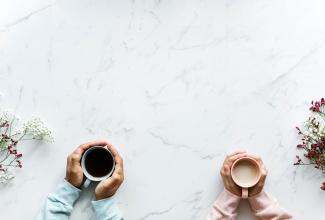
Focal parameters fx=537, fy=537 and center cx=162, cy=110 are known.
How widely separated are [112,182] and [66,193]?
15 cm

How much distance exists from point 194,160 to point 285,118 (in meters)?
0.31

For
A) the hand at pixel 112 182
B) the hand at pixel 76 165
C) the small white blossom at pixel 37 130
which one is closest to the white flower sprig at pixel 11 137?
the small white blossom at pixel 37 130

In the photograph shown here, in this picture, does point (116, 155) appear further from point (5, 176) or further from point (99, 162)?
point (5, 176)

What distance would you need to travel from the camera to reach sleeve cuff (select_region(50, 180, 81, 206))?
1.64 meters

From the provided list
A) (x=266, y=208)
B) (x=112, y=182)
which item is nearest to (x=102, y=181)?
(x=112, y=182)

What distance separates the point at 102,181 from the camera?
1.62 metres

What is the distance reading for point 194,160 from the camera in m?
1.68

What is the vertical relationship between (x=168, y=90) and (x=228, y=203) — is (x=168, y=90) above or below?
above

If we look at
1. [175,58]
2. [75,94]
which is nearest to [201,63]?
[175,58]

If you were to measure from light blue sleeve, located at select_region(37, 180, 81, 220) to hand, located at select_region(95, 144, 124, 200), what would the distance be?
8 cm

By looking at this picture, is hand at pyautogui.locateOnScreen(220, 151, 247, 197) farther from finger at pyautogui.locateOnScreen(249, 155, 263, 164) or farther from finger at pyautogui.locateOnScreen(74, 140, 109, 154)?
finger at pyautogui.locateOnScreen(74, 140, 109, 154)

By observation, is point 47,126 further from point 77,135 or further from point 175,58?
point 175,58

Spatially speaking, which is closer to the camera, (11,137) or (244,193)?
(244,193)

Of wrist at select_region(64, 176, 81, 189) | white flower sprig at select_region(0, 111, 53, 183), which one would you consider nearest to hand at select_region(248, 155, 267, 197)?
wrist at select_region(64, 176, 81, 189)
